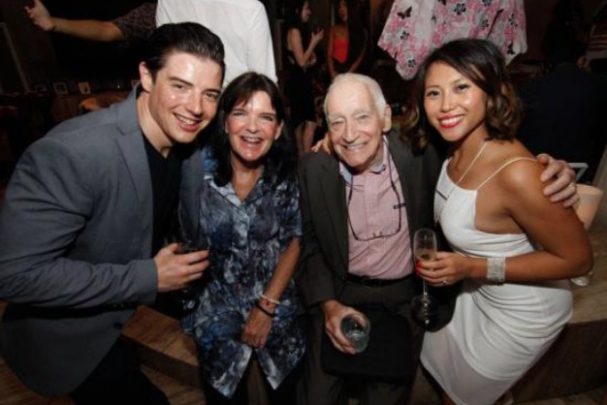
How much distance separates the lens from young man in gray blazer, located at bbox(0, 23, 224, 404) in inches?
47.1

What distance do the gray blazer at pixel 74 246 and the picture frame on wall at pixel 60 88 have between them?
6.59m

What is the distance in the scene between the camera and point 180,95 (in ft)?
4.83

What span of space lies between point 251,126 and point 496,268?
49.5 inches

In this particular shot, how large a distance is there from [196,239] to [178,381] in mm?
1345

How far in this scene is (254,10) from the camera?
2418mm

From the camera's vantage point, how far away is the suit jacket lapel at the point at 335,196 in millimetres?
1990

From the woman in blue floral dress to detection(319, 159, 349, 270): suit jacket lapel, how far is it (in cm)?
17

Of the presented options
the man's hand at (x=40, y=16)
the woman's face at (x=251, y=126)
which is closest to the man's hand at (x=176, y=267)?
the woman's face at (x=251, y=126)

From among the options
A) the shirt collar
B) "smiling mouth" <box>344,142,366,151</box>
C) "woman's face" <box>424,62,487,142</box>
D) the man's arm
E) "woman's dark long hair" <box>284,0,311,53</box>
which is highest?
"woman's dark long hair" <box>284,0,311,53</box>

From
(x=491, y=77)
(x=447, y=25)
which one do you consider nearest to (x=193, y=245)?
(x=491, y=77)

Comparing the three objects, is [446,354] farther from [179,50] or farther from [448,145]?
[179,50]

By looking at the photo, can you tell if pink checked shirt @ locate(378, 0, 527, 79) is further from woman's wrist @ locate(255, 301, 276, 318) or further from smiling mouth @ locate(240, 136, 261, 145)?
woman's wrist @ locate(255, 301, 276, 318)

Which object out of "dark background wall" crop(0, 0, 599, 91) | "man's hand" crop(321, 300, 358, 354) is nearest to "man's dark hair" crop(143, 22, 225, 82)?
"man's hand" crop(321, 300, 358, 354)

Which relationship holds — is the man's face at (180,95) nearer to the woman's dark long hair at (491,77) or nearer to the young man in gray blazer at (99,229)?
the young man in gray blazer at (99,229)
